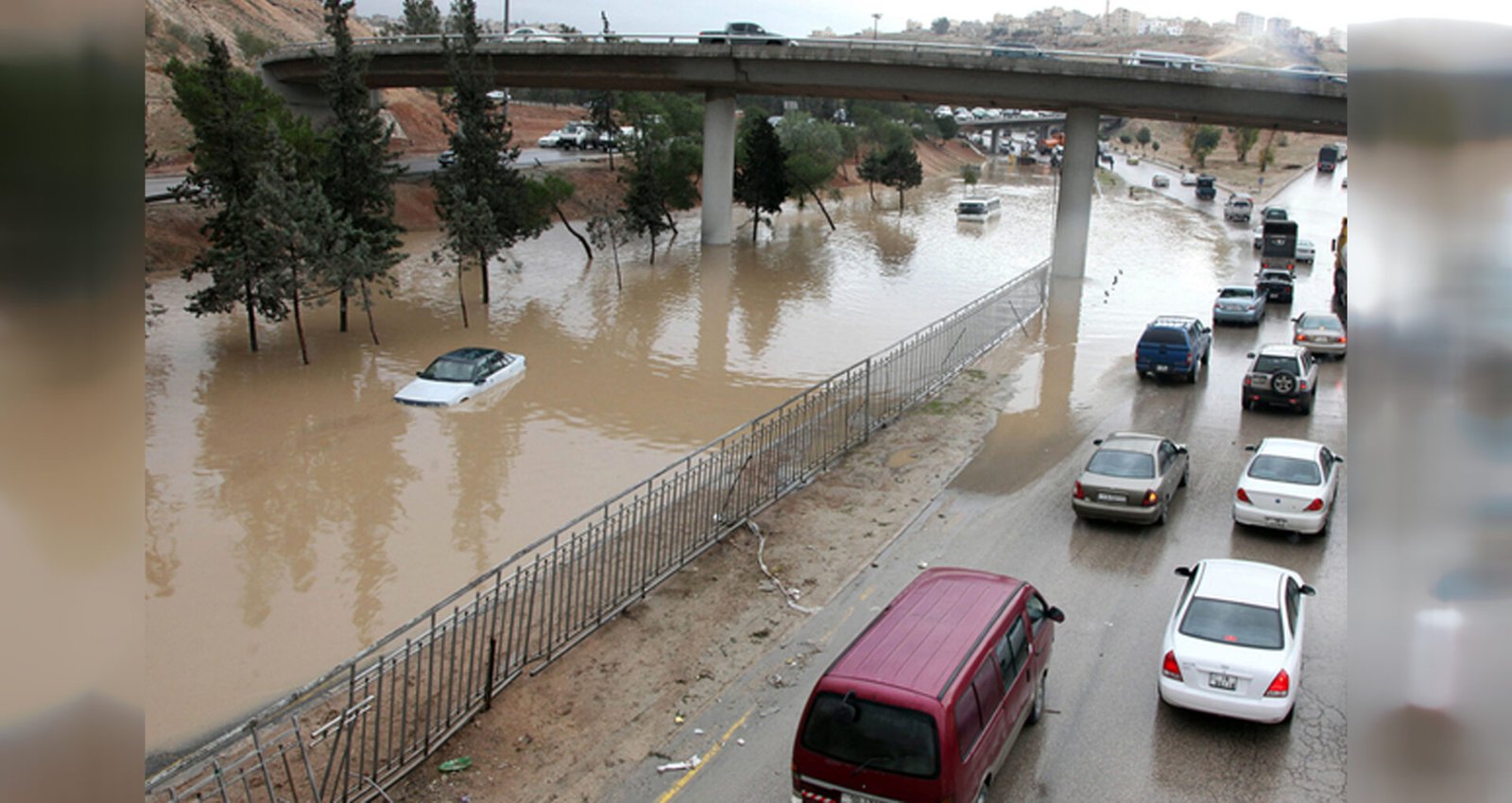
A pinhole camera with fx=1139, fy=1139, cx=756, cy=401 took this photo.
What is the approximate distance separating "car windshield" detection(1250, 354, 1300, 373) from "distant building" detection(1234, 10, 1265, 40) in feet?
62.9

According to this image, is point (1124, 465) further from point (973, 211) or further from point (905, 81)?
point (973, 211)

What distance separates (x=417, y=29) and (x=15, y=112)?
106 metres

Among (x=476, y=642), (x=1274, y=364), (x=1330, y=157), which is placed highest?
(x=1330, y=157)

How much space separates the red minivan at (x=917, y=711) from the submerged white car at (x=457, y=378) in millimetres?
17045

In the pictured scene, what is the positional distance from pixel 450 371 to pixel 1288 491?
1760 centimetres

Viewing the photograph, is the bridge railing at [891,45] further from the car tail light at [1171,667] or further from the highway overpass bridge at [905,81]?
the car tail light at [1171,667]

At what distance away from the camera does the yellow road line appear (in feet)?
31.0

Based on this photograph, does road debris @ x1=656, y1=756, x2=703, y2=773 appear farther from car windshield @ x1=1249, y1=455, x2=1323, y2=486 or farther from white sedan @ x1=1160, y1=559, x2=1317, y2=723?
car windshield @ x1=1249, y1=455, x2=1323, y2=486

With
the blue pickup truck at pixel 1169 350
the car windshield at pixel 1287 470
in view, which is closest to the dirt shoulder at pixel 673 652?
the car windshield at pixel 1287 470

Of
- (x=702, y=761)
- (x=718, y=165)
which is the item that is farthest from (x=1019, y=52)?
(x=702, y=761)

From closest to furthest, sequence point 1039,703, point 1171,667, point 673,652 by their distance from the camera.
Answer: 1. point 1171,667
2. point 1039,703
3. point 673,652

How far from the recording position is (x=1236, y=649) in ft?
33.7

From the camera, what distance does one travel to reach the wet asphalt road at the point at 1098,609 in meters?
9.66

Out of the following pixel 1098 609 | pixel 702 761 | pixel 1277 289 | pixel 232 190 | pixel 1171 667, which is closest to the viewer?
pixel 702 761
